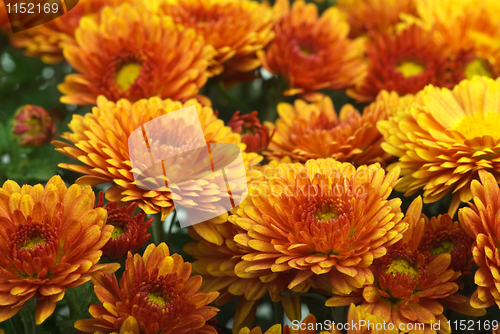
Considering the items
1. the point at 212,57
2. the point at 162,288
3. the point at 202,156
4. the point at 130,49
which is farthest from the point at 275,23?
the point at 162,288

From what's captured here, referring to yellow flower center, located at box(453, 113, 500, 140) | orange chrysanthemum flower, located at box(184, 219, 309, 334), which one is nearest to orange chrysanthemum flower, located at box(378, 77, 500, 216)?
yellow flower center, located at box(453, 113, 500, 140)

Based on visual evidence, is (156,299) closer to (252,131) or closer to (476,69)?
(252,131)

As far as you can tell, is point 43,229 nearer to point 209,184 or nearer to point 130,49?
point 209,184

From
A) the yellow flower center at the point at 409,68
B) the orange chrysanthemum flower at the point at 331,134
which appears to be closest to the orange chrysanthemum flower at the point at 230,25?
the orange chrysanthemum flower at the point at 331,134

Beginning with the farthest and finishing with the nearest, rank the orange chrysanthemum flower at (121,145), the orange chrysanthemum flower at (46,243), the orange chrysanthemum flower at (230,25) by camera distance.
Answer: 1. the orange chrysanthemum flower at (230,25)
2. the orange chrysanthemum flower at (121,145)
3. the orange chrysanthemum flower at (46,243)

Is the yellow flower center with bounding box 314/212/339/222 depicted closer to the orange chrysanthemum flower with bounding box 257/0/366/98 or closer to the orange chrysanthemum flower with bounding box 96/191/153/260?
the orange chrysanthemum flower with bounding box 96/191/153/260

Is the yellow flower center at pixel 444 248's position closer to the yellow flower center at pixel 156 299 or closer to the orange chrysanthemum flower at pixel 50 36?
the yellow flower center at pixel 156 299

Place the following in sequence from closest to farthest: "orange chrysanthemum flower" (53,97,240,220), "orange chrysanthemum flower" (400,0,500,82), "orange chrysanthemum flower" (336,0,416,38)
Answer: "orange chrysanthemum flower" (53,97,240,220), "orange chrysanthemum flower" (400,0,500,82), "orange chrysanthemum flower" (336,0,416,38)

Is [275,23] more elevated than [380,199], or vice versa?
[275,23]
